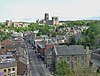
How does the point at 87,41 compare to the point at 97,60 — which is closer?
the point at 97,60

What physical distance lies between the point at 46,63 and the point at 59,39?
29.2m

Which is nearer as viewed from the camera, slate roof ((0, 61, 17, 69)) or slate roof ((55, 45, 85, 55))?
slate roof ((0, 61, 17, 69))

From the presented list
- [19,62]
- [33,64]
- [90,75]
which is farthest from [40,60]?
[90,75]

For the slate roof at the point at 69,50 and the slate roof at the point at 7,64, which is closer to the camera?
the slate roof at the point at 7,64

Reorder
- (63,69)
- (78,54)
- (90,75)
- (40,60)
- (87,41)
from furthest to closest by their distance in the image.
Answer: (87,41) → (40,60) → (78,54) → (63,69) → (90,75)

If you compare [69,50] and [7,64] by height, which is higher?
[69,50]

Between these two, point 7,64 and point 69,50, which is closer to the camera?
point 7,64

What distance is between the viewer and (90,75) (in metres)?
22.3

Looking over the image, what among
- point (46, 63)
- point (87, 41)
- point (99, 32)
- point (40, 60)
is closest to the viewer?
point (46, 63)

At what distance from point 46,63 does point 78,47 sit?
907 cm

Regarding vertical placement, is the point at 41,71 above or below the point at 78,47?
below

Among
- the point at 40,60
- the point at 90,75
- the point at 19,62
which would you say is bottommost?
the point at 40,60

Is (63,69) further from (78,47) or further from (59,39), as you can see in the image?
(59,39)

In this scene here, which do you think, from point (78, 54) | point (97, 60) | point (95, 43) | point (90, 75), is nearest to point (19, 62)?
point (78, 54)
